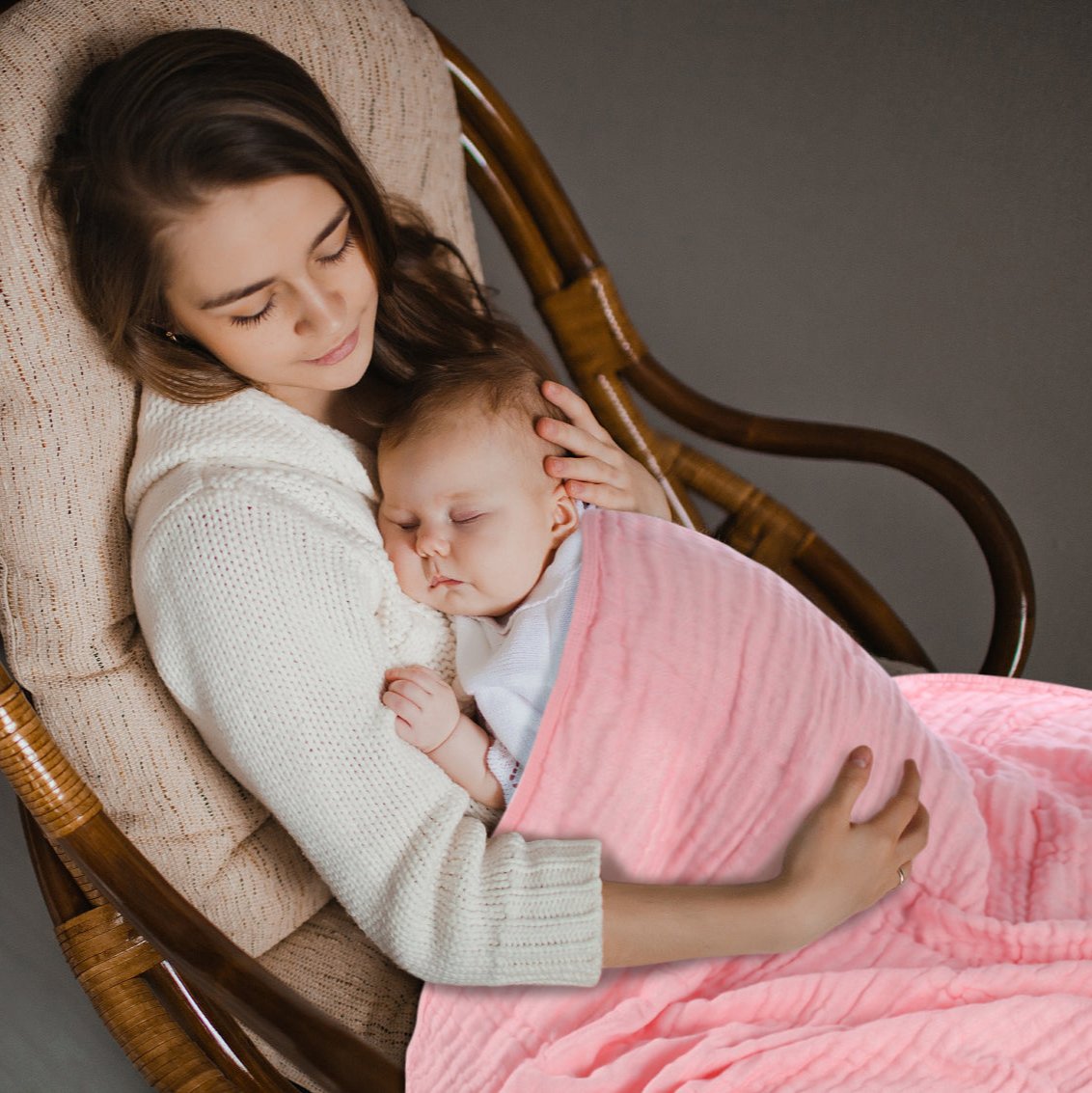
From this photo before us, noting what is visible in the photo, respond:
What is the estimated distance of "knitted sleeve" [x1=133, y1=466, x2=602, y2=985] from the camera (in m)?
0.91

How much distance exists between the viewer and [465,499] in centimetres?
105

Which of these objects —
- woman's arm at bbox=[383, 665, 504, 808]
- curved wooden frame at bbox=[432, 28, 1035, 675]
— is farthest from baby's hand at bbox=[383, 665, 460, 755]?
curved wooden frame at bbox=[432, 28, 1035, 675]

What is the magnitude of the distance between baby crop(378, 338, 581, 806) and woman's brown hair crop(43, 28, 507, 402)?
165 mm

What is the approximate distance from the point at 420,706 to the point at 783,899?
0.34 m

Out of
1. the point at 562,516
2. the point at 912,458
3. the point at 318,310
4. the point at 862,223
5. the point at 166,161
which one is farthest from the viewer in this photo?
the point at 862,223

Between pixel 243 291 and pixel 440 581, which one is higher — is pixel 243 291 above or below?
above

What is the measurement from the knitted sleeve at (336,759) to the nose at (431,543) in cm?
10

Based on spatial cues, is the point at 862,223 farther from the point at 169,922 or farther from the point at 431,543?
the point at 169,922

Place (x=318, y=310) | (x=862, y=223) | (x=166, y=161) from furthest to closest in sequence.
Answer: (x=862, y=223) < (x=318, y=310) < (x=166, y=161)

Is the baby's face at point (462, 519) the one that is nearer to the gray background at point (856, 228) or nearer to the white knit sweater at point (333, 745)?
the white knit sweater at point (333, 745)

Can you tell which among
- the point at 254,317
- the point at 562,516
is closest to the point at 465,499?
the point at 562,516

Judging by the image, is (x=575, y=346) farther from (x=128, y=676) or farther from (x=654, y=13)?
(x=128, y=676)

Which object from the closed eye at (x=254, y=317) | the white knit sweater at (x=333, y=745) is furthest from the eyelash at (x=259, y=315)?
the white knit sweater at (x=333, y=745)

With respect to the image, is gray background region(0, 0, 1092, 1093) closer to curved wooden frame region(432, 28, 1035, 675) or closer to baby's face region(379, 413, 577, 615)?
curved wooden frame region(432, 28, 1035, 675)
